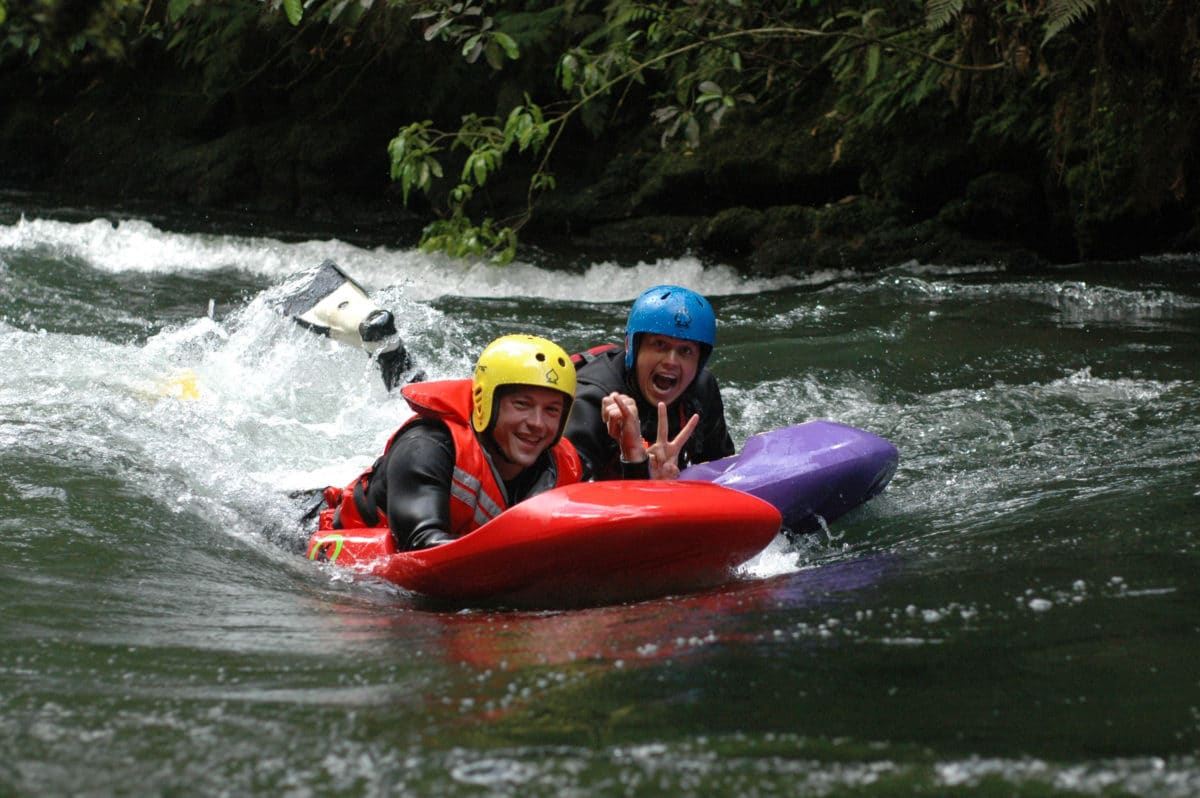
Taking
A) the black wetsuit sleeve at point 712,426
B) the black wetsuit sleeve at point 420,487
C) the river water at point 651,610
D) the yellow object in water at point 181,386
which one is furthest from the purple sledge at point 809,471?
the yellow object in water at point 181,386

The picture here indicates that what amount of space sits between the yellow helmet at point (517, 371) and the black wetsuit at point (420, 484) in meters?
0.15

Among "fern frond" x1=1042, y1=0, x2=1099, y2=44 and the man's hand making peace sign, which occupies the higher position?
"fern frond" x1=1042, y1=0, x2=1099, y2=44

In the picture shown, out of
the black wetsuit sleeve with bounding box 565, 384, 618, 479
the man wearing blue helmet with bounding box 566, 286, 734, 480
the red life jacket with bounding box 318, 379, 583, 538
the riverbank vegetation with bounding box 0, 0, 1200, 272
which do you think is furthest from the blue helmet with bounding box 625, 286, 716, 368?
the riverbank vegetation with bounding box 0, 0, 1200, 272

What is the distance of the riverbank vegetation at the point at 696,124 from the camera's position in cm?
864

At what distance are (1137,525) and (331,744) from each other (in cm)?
269

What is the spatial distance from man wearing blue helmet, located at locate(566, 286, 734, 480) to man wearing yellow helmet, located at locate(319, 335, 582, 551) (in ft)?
1.47

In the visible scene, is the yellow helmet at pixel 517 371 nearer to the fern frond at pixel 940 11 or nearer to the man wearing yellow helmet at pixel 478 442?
the man wearing yellow helmet at pixel 478 442

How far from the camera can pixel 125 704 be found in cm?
289

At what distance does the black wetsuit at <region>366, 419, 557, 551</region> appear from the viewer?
4254mm

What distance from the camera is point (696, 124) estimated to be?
768cm

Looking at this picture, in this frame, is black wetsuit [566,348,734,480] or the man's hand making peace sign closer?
the man's hand making peace sign

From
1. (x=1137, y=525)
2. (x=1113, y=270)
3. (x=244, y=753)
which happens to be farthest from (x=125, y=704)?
(x=1113, y=270)

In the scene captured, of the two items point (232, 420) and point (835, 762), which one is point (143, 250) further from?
point (835, 762)

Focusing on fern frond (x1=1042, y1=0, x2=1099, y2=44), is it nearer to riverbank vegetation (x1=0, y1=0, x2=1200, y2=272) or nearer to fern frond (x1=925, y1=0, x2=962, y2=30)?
riverbank vegetation (x1=0, y1=0, x2=1200, y2=272)
